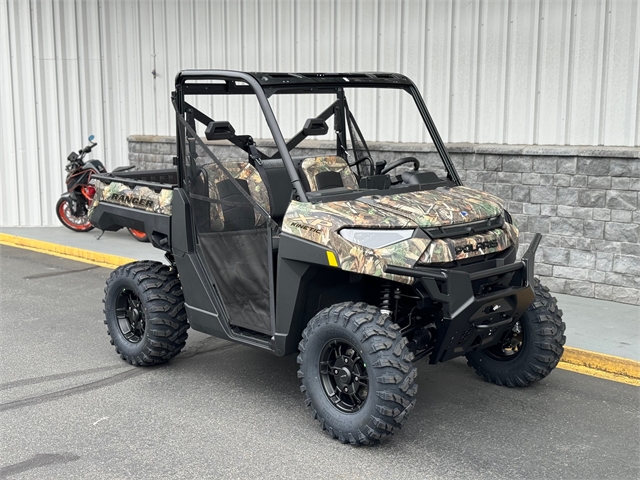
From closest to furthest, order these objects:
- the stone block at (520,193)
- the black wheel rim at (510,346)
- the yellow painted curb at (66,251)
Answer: the black wheel rim at (510,346) → the stone block at (520,193) → the yellow painted curb at (66,251)

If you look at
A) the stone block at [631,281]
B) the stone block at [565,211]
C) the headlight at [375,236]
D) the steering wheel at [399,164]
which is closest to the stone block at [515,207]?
the stone block at [565,211]

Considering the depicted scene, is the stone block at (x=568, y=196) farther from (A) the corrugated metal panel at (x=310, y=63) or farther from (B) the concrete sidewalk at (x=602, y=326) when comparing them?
(B) the concrete sidewalk at (x=602, y=326)

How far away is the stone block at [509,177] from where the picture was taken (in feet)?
28.8

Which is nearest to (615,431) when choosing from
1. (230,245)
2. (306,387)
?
(306,387)

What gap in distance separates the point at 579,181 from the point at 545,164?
1.36ft

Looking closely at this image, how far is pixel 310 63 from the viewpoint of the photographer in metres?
10.9

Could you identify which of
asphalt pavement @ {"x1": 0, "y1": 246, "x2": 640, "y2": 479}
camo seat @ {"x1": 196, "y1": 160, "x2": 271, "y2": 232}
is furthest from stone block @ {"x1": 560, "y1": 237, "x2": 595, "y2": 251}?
camo seat @ {"x1": 196, "y1": 160, "x2": 271, "y2": 232}

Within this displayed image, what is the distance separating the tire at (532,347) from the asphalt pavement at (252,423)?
15 centimetres

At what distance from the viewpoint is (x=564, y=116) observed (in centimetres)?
853

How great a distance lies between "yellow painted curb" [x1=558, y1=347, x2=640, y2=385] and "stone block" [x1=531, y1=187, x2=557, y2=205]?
2281mm

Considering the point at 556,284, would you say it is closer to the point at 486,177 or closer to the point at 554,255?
the point at 554,255

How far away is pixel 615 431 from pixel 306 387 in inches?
78.4

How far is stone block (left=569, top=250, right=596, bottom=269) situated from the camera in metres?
8.30

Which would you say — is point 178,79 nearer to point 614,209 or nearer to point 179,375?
point 179,375
